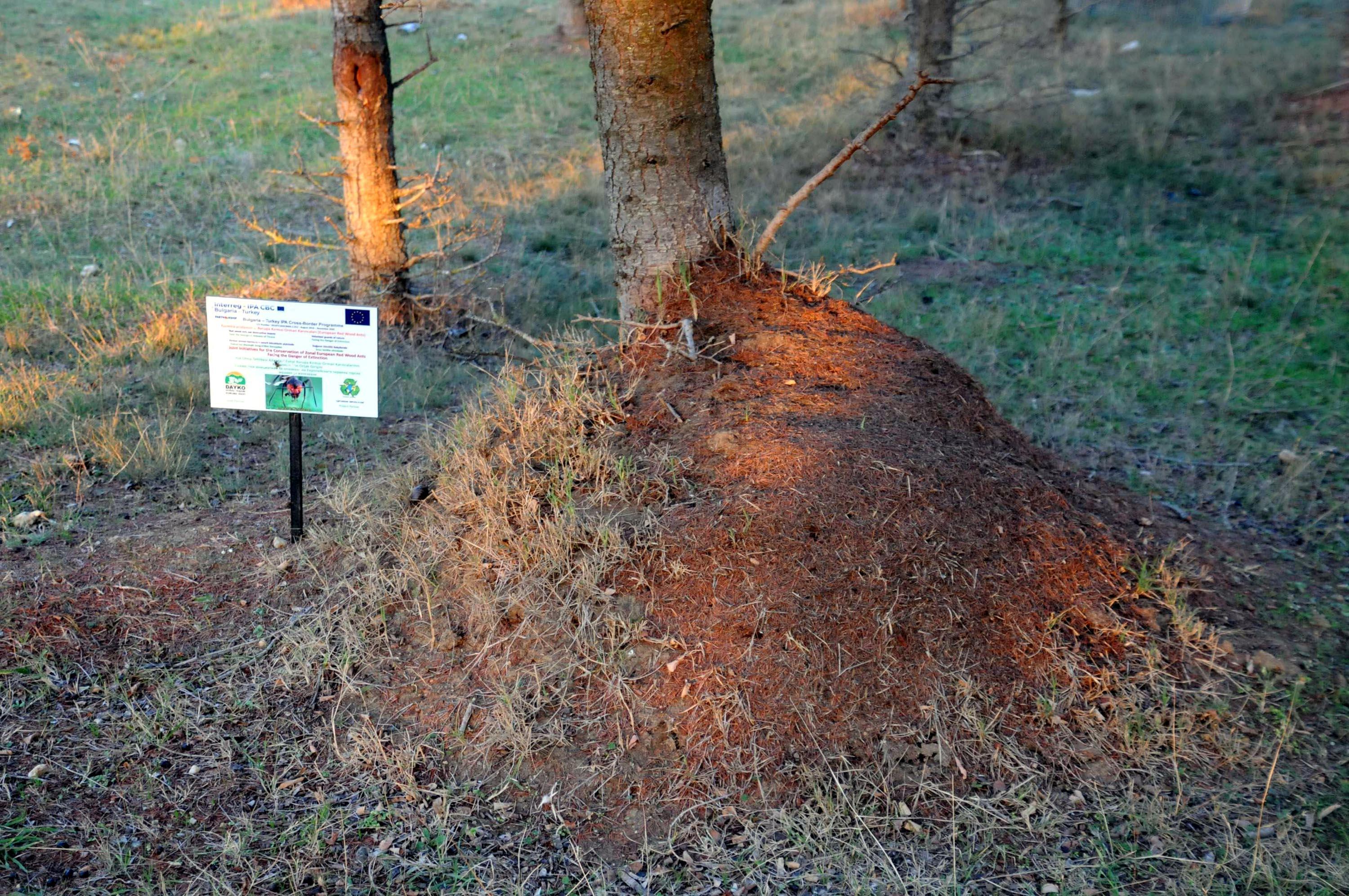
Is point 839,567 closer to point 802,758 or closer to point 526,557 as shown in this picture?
point 802,758

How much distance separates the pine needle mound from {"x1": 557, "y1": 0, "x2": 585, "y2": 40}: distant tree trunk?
13.8 metres

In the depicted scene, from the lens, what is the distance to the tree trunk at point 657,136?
413cm

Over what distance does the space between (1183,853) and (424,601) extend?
8.45 ft

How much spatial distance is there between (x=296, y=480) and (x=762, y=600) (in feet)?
6.60

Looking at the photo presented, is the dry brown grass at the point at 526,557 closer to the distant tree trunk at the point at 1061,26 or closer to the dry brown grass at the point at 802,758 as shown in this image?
the dry brown grass at the point at 802,758

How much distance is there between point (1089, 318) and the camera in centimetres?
695

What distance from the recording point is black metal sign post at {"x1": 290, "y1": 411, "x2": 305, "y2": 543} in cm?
411

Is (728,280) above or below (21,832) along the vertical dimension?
above

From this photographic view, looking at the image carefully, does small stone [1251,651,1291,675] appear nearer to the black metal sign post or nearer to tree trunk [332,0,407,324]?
the black metal sign post

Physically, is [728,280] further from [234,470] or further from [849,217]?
[849,217]

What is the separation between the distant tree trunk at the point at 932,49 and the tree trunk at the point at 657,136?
660 cm

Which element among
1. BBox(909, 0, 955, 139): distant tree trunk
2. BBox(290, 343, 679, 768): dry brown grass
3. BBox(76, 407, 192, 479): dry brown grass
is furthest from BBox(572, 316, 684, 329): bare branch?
BBox(909, 0, 955, 139): distant tree trunk

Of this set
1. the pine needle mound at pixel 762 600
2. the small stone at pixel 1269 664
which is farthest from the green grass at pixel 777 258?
the pine needle mound at pixel 762 600

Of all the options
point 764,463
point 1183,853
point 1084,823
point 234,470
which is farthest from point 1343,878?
point 234,470
